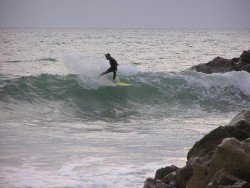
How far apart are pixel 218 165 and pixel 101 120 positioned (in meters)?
10.2

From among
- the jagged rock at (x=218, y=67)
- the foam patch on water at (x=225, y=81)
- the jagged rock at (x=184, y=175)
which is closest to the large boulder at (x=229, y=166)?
the jagged rock at (x=184, y=175)

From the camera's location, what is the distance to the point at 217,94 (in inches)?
869

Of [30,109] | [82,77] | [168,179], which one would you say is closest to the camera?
[168,179]

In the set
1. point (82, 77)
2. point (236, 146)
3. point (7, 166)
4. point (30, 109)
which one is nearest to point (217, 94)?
point (82, 77)

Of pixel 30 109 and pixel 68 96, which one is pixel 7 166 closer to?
pixel 30 109

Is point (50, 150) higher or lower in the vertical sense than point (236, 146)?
lower

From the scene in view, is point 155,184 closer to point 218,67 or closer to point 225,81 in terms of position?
point 225,81

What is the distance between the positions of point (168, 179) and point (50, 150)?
3.95 m

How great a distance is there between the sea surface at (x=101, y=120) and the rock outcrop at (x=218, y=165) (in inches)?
42.1

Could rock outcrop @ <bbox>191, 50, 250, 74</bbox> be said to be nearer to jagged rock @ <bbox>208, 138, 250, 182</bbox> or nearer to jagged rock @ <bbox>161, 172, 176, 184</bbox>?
jagged rock @ <bbox>161, 172, 176, 184</bbox>

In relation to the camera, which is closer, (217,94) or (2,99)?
(2,99)

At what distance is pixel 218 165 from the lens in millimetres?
5875

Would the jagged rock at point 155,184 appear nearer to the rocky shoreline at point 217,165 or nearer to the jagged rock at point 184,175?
the rocky shoreline at point 217,165

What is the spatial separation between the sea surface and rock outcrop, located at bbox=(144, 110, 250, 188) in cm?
107
